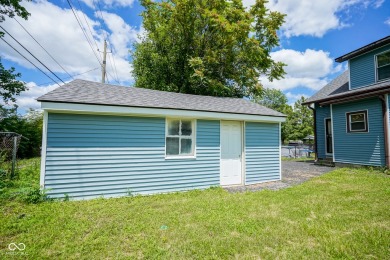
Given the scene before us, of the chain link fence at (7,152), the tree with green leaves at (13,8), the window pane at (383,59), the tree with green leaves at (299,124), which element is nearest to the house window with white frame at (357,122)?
the window pane at (383,59)

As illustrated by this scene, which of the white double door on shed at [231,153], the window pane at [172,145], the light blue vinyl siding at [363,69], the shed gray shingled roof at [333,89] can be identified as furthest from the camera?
the shed gray shingled roof at [333,89]

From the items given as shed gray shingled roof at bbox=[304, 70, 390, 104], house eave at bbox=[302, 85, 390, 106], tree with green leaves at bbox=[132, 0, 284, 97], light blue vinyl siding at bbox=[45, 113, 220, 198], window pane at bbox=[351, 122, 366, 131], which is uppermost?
tree with green leaves at bbox=[132, 0, 284, 97]

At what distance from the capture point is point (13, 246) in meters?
3.06

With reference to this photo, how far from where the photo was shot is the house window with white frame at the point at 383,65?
373 inches

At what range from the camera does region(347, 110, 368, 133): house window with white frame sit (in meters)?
9.40

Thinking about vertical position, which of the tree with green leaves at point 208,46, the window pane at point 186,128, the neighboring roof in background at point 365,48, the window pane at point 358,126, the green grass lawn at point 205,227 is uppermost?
the tree with green leaves at point 208,46

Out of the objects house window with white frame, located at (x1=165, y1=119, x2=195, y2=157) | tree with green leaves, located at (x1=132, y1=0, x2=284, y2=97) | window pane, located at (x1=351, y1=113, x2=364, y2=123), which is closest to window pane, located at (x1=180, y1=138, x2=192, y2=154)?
house window with white frame, located at (x1=165, y1=119, x2=195, y2=157)

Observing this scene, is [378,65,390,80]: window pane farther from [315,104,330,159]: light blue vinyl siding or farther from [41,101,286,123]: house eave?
[41,101,286,123]: house eave

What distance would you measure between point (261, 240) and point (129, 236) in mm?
2398

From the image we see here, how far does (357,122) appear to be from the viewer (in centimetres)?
977

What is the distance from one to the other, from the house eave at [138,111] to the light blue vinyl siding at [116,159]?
0.79ft

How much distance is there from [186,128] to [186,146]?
66 centimetres

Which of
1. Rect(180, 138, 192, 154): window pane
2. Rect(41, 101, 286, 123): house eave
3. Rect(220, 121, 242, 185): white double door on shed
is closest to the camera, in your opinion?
Rect(41, 101, 286, 123): house eave

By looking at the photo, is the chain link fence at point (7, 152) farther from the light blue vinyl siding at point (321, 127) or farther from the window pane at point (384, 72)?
the window pane at point (384, 72)
